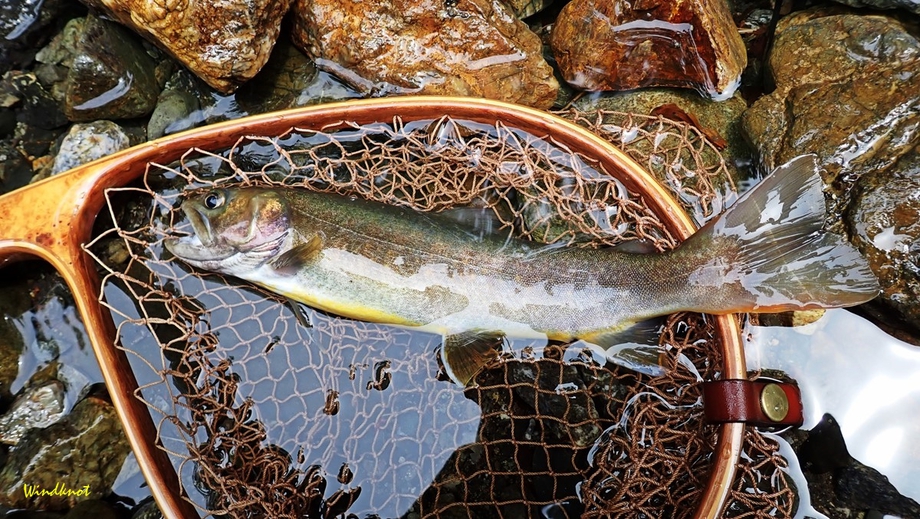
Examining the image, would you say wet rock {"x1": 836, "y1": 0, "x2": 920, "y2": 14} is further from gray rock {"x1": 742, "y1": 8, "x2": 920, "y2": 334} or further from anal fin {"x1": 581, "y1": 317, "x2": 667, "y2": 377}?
anal fin {"x1": 581, "y1": 317, "x2": 667, "y2": 377}

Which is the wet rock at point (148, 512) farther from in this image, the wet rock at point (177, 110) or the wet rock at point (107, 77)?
the wet rock at point (107, 77)

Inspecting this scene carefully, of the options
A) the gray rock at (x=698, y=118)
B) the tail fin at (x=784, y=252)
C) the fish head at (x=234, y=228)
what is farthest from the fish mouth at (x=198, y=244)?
the gray rock at (x=698, y=118)

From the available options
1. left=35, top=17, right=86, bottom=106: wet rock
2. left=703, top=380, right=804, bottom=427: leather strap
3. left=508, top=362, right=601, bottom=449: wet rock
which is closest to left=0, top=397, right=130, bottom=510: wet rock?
left=35, top=17, right=86, bottom=106: wet rock

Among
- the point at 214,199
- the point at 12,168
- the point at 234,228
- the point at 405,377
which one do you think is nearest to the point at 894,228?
the point at 405,377

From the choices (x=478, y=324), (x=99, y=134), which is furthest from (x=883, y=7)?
(x=99, y=134)

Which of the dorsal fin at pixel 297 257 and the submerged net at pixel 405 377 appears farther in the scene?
the submerged net at pixel 405 377

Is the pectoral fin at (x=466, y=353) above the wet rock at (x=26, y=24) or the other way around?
the other way around
